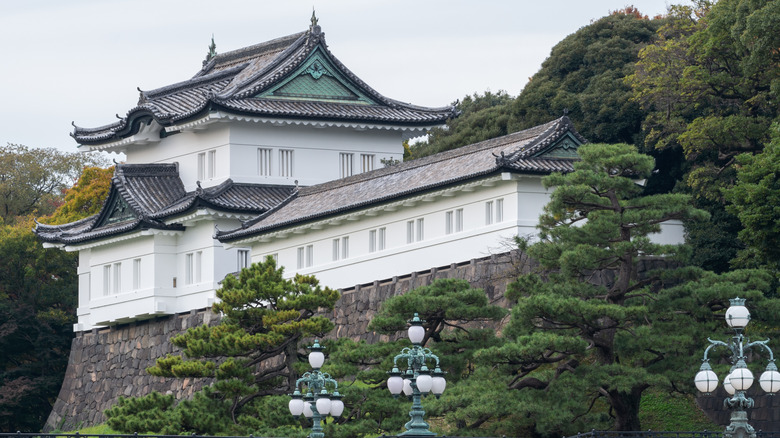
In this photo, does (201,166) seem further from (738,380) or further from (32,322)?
(738,380)

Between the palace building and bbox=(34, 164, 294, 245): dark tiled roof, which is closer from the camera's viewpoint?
the palace building

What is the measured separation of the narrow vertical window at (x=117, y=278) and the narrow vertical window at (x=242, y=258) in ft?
17.3

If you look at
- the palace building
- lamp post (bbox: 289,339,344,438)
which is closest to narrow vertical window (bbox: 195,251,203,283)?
the palace building

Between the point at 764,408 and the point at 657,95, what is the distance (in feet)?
40.0

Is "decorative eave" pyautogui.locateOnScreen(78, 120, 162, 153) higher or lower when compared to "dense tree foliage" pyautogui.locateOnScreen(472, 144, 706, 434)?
higher

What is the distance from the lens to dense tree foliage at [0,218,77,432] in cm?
5841

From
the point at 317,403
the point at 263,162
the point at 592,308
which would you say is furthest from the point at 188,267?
the point at 317,403

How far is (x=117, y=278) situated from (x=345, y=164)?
8.37 meters

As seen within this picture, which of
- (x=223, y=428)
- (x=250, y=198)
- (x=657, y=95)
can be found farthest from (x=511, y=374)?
(x=250, y=198)

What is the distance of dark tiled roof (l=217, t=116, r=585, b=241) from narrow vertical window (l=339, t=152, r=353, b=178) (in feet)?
13.7

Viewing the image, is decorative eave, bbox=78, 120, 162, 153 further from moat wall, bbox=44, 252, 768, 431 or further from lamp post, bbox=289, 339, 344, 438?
lamp post, bbox=289, 339, 344, 438

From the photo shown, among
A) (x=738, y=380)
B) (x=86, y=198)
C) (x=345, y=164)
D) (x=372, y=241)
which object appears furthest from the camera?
(x=86, y=198)

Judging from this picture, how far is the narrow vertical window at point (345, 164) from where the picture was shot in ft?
177

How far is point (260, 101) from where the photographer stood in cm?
5247
